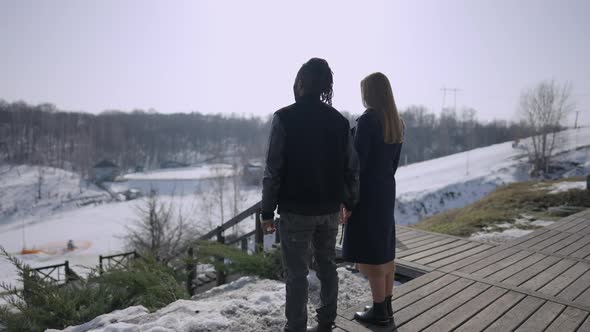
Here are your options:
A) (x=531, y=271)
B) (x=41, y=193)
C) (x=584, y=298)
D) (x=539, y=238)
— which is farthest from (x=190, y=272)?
(x=41, y=193)

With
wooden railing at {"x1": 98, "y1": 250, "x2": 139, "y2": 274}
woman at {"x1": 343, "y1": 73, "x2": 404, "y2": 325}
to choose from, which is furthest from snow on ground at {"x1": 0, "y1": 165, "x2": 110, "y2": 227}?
woman at {"x1": 343, "y1": 73, "x2": 404, "y2": 325}

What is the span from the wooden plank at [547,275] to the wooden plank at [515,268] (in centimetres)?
18

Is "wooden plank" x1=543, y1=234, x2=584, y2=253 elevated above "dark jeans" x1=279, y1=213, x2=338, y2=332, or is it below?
below

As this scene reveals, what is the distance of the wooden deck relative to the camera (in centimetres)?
251

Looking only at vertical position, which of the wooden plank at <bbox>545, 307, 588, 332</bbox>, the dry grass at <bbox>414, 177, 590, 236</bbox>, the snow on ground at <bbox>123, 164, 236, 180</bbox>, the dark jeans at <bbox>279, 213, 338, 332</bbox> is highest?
the dark jeans at <bbox>279, 213, 338, 332</bbox>

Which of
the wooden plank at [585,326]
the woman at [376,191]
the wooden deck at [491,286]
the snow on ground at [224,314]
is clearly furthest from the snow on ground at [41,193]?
the wooden plank at [585,326]

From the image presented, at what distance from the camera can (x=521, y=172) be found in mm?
33719

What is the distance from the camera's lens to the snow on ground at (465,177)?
2728 centimetres

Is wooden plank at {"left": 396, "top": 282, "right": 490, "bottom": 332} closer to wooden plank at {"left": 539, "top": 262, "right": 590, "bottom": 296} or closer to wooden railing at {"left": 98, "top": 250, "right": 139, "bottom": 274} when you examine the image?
wooden plank at {"left": 539, "top": 262, "right": 590, "bottom": 296}

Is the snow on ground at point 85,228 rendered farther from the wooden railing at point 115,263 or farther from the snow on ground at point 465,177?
the snow on ground at point 465,177

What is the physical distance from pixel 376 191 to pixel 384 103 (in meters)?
0.65

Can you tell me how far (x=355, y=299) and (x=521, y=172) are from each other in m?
37.9

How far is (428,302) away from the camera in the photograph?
2820 millimetres

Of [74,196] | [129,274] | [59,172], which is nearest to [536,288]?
[129,274]
